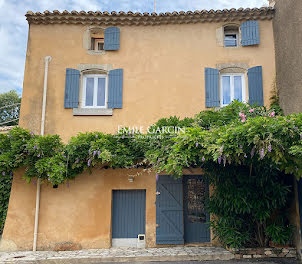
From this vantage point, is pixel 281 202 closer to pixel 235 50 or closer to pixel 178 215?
pixel 178 215

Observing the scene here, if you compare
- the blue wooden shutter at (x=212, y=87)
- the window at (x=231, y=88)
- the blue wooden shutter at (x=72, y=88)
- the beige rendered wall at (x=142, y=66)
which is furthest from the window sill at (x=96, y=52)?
the window at (x=231, y=88)

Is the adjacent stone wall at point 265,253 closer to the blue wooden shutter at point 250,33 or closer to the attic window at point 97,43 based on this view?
the blue wooden shutter at point 250,33

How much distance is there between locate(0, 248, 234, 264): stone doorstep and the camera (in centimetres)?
737

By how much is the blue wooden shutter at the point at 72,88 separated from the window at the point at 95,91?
0.29m

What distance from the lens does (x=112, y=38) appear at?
9227 millimetres

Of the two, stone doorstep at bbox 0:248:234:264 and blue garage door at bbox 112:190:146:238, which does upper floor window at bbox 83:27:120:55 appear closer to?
blue garage door at bbox 112:190:146:238

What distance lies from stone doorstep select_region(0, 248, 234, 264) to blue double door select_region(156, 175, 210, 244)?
0.66 meters

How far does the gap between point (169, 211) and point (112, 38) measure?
580cm

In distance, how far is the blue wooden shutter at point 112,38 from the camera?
917cm

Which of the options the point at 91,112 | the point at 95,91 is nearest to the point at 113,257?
the point at 91,112

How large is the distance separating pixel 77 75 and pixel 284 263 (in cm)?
795

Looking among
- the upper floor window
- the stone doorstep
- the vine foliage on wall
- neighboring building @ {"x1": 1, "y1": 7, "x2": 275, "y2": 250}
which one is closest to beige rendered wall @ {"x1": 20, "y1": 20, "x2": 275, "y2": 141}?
neighboring building @ {"x1": 1, "y1": 7, "x2": 275, "y2": 250}

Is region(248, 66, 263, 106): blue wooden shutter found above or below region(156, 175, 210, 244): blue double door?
above

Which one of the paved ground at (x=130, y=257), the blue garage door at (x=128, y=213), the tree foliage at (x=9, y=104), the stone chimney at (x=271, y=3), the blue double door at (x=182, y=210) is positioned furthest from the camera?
the tree foliage at (x=9, y=104)
